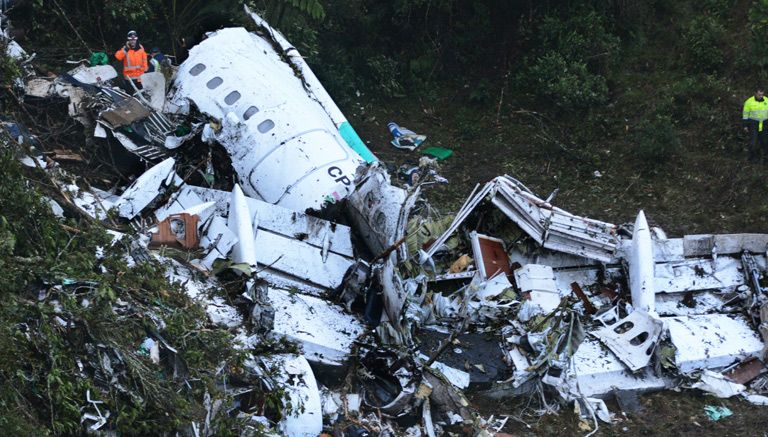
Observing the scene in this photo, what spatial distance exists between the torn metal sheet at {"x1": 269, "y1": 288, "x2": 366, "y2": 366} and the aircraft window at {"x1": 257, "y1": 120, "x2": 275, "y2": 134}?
2903 mm

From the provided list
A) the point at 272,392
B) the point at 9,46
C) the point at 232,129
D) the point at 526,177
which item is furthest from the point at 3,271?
the point at 526,177

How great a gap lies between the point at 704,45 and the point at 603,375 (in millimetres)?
9394

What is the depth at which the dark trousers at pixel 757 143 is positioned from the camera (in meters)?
15.4

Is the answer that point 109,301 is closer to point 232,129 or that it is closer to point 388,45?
point 232,129

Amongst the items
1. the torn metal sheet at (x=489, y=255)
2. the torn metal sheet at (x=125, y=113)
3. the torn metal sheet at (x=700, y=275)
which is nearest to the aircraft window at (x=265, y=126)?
the torn metal sheet at (x=125, y=113)

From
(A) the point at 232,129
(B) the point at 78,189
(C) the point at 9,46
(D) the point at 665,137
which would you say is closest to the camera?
(B) the point at 78,189

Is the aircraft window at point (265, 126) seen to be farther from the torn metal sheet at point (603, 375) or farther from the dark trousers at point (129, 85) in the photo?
the torn metal sheet at point (603, 375)

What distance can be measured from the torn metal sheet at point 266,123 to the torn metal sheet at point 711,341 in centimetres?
465

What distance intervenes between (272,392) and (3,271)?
2.76m

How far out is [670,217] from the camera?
49.1 ft

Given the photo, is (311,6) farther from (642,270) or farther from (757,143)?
(757,143)

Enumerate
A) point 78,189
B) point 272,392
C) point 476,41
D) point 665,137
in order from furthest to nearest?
point 476,41
point 665,137
point 78,189
point 272,392

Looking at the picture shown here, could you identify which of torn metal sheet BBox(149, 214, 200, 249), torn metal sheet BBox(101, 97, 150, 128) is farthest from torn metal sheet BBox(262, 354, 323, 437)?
torn metal sheet BBox(101, 97, 150, 128)

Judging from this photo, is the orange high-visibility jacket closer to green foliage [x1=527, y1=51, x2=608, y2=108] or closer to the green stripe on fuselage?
the green stripe on fuselage
